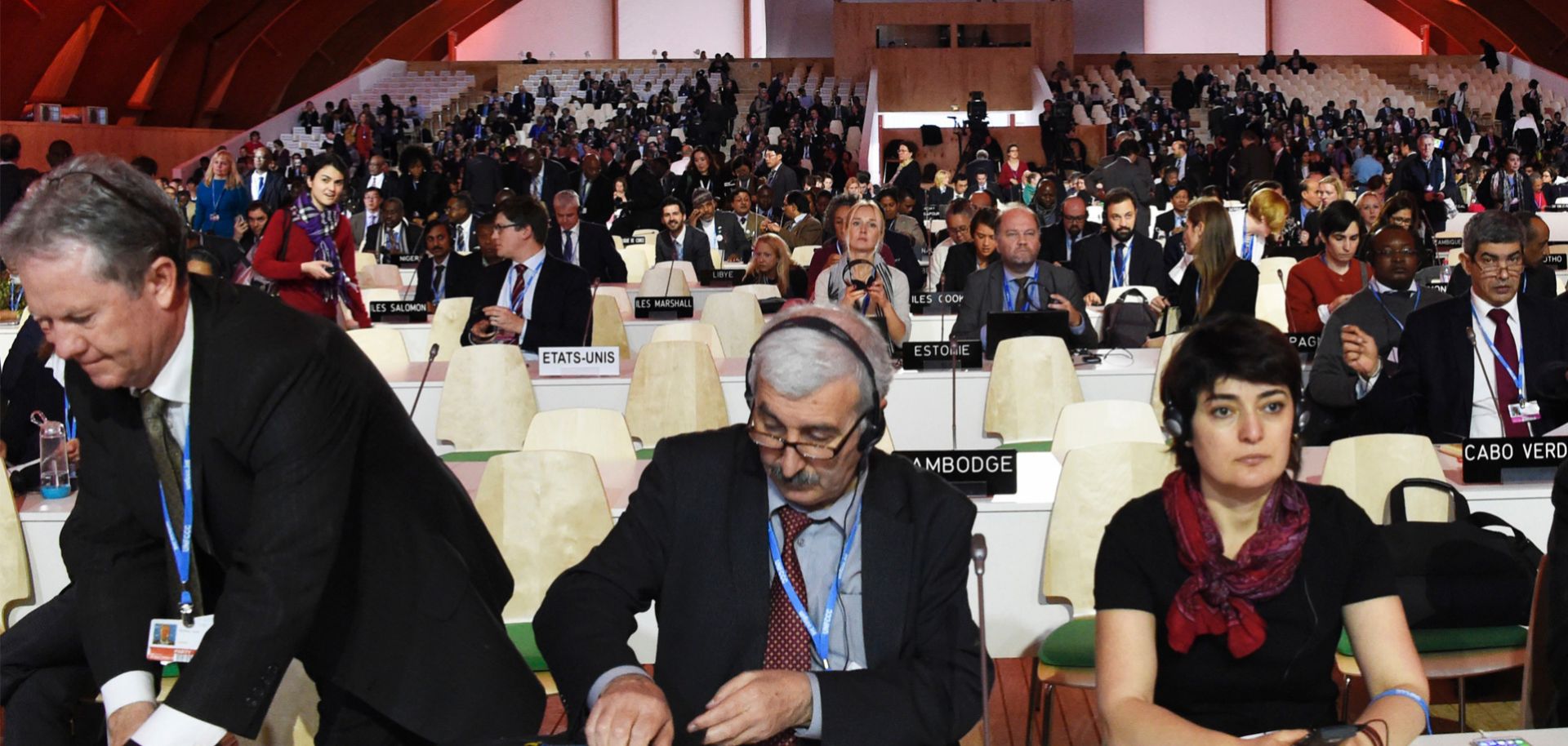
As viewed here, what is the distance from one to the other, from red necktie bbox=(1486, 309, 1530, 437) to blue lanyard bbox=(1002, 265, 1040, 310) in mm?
2091

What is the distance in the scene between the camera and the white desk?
5734 millimetres

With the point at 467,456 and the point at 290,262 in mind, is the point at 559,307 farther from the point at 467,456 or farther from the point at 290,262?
the point at 290,262

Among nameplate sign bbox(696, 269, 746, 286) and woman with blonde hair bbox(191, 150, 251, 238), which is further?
woman with blonde hair bbox(191, 150, 251, 238)

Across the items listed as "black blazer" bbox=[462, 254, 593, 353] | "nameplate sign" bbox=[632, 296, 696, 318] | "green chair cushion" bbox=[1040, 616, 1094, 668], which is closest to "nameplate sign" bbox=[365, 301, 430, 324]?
"nameplate sign" bbox=[632, 296, 696, 318]

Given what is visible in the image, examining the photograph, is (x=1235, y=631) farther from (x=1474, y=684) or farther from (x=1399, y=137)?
(x=1399, y=137)

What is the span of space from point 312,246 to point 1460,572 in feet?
15.4

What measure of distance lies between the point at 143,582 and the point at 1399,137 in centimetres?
1891

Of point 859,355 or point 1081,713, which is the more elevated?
point 859,355

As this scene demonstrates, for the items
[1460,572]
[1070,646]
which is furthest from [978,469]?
[1460,572]

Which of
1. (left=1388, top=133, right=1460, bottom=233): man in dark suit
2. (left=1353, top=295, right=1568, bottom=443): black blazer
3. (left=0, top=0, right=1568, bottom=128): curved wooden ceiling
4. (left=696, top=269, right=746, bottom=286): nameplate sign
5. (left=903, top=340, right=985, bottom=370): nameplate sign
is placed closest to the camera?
(left=1353, top=295, right=1568, bottom=443): black blazer

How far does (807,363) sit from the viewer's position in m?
1.96

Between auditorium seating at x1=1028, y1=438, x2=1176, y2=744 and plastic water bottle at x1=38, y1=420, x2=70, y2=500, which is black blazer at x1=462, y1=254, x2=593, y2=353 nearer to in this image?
plastic water bottle at x1=38, y1=420, x2=70, y2=500

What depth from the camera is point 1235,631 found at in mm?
2258

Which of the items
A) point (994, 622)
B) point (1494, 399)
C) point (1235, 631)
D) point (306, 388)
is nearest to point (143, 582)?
point (306, 388)
